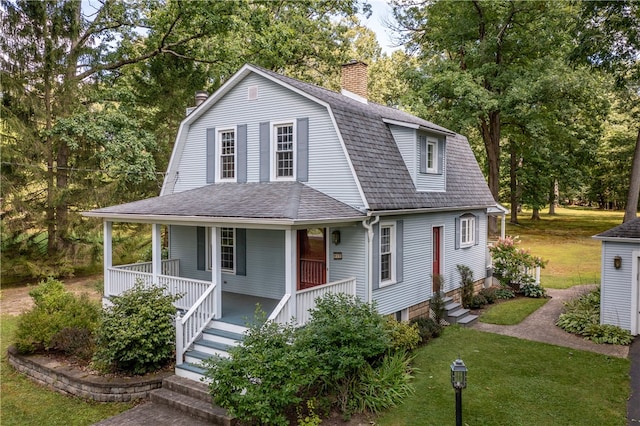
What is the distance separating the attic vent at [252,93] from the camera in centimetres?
1162

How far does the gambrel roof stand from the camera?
9094 millimetres

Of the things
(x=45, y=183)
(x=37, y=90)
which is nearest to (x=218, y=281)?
(x=45, y=183)

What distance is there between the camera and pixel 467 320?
39.3 feet

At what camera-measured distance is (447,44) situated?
2644cm

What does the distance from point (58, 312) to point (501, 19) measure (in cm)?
2556

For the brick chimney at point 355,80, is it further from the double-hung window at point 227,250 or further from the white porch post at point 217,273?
the white porch post at point 217,273

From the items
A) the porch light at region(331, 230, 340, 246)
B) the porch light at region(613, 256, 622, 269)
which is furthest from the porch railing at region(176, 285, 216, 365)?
the porch light at region(613, 256, 622, 269)

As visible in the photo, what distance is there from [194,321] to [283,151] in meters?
4.87

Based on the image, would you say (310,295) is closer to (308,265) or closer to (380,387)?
(380,387)

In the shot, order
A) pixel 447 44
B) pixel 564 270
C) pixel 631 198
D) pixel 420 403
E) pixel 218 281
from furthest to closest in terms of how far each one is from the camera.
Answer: pixel 447 44 → pixel 564 270 → pixel 631 198 → pixel 218 281 → pixel 420 403

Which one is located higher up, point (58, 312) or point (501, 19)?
point (501, 19)

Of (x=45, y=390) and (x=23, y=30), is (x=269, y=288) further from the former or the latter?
(x=23, y=30)

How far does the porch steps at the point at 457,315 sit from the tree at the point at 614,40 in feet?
26.1

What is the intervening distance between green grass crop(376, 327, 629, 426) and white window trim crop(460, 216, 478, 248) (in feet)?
14.0
